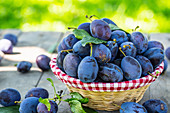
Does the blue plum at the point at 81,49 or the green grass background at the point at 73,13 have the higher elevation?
the green grass background at the point at 73,13

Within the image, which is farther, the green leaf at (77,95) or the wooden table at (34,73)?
the wooden table at (34,73)

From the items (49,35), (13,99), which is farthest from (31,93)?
(49,35)

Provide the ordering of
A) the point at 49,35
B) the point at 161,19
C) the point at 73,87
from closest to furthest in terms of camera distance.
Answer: the point at 73,87 < the point at 49,35 < the point at 161,19

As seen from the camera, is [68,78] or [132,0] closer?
[68,78]

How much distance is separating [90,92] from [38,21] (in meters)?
2.20

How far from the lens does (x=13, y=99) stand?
1.37 m

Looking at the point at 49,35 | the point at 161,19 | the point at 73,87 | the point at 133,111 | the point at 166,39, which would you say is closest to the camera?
the point at 133,111

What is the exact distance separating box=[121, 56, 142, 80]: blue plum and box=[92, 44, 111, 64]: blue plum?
0.08 meters

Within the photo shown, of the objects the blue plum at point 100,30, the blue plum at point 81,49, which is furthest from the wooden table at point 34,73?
the blue plum at point 100,30

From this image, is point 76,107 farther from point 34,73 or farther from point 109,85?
point 34,73

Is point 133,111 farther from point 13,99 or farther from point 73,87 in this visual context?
point 13,99

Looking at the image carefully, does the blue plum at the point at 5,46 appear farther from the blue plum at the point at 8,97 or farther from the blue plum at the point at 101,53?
the blue plum at the point at 101,53

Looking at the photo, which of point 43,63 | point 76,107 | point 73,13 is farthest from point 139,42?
point 73,13

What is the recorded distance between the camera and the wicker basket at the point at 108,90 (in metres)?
1.16
